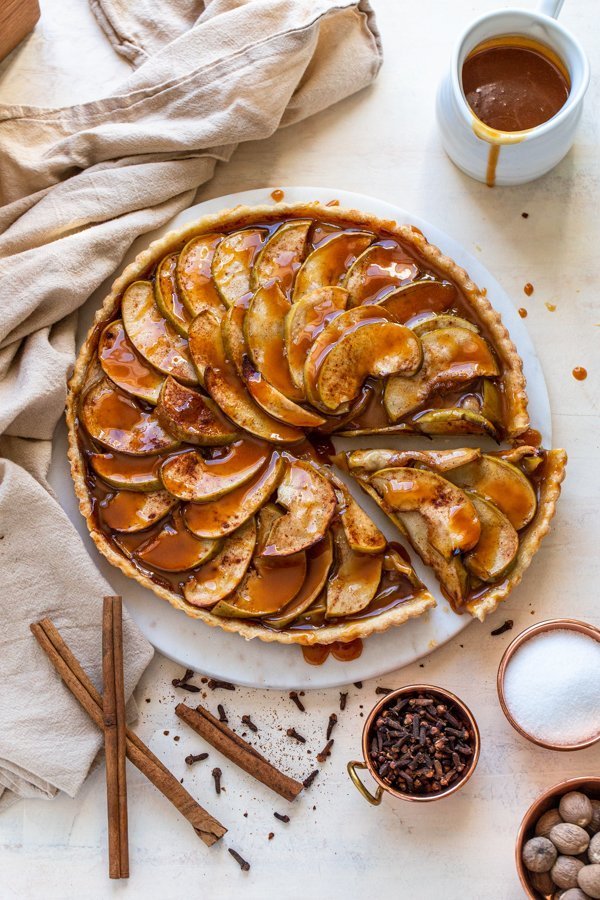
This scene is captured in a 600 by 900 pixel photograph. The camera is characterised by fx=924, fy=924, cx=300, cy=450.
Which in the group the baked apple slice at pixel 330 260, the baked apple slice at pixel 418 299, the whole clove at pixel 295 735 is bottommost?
the whole clove at pixel 295 735

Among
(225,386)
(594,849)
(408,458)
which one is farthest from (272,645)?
(594,849)

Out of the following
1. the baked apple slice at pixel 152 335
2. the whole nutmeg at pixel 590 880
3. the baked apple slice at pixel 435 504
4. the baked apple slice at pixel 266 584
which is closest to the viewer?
the whole nutmeg at pixel 590 880

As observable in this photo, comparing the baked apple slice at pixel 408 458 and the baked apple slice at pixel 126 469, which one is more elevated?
the baked apple slice at pixel 126 469

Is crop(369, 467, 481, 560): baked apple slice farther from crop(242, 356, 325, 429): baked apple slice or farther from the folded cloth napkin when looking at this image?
the folded cloth napkin

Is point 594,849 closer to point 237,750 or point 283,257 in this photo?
point 237,750

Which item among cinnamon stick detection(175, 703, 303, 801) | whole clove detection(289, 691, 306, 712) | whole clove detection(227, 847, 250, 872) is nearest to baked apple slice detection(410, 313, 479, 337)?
whole clove detection(289, 691, 306, 712)

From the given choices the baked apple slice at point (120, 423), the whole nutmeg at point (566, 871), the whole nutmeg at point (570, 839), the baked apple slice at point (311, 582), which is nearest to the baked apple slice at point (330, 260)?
the baked apple slice at point (120, 423)

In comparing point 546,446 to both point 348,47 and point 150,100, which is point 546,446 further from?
point 150,100

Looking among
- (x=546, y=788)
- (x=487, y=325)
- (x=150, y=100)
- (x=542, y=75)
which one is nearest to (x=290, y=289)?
(x=487, y=325)

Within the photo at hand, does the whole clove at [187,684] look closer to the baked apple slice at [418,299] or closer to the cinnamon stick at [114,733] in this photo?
the cinnamon stick at [114,733]
